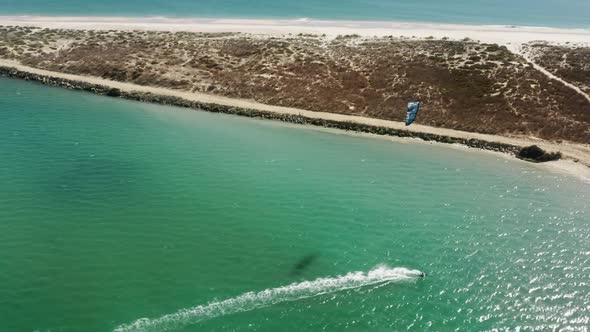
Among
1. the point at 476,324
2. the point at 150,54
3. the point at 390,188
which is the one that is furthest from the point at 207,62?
the point at 476,324

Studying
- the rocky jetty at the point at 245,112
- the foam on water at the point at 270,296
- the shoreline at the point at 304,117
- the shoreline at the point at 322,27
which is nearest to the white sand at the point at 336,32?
the shoreline at the point at 322,27

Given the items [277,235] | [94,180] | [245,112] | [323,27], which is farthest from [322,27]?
[277,235]

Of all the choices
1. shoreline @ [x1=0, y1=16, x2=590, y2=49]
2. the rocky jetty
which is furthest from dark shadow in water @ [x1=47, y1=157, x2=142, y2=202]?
shoreline @ [x1=0, y1=16, x2=590, y2=49]

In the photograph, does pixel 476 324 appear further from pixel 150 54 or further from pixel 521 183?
pixel 150 54

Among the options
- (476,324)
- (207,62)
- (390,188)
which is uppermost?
(207,62)

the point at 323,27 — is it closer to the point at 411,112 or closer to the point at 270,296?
the point at 411,112

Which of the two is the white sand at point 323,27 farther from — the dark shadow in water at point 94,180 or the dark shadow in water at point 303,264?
the dark shadow in water at point 303,264

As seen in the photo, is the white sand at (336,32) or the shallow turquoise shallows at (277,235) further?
the white sand at (336,32)
